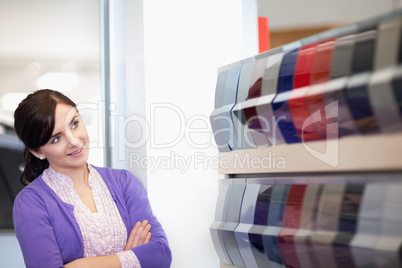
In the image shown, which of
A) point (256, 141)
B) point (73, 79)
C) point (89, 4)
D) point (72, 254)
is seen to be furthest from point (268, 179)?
point (89, 4)

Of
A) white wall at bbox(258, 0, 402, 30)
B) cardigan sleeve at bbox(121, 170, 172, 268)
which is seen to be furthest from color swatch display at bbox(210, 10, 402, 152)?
white wall at bbox(258, 0, 402, 30)

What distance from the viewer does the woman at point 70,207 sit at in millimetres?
1346

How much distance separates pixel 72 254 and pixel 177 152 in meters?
0.46

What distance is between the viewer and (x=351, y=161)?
3.25 feet

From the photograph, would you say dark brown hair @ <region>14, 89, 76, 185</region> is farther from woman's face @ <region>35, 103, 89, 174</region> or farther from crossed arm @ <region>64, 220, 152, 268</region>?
crossed arm @ <region>64, 220, 152, 268</region>

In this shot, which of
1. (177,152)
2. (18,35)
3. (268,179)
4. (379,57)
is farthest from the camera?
(18,35)

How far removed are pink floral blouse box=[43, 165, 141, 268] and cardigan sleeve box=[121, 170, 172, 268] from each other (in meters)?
0.03

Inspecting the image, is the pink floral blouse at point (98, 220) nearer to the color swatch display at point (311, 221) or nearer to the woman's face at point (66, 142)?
the woman's face at point (66, 142)

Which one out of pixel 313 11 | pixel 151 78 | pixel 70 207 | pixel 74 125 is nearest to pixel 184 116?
pixel 151 78

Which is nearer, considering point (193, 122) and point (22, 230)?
point (22, 230)

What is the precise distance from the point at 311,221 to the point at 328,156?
149 millimetres

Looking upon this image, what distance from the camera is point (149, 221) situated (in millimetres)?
1493

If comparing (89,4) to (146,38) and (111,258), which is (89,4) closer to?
(146,38)

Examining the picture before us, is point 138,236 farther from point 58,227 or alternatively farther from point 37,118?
point 37,118
